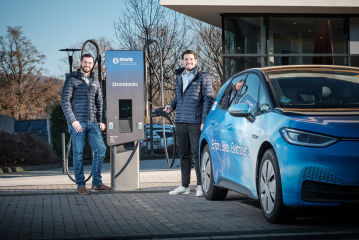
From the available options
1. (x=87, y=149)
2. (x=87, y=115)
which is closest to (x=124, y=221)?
(x=87, y=115)

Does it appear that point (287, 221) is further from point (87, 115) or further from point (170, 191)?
point (87, 115)

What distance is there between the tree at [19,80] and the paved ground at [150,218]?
38725 millimetres

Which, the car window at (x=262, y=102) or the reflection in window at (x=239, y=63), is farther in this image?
the reflection in window at (x=239, y=63)

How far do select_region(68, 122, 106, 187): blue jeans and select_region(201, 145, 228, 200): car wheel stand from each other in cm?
180

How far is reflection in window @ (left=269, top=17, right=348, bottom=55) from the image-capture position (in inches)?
592

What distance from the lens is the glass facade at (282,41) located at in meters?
14.8

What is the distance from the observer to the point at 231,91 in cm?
675

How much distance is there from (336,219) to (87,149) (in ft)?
48.6

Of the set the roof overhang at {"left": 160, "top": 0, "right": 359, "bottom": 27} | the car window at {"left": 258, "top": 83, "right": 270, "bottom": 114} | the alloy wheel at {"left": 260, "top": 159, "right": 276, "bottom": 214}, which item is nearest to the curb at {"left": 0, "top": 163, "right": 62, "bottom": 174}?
the roof overhang at {"left": 160, "top": 0, "right": 359, "bottom": 27}

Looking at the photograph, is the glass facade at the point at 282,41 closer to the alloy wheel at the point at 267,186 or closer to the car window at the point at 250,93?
the car window at the point at 250,93

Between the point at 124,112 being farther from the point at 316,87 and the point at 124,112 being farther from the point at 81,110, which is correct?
the point at 316,87

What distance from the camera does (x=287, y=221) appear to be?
193 inches

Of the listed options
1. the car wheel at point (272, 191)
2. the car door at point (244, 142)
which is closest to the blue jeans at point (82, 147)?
the car door at point (244, 142)

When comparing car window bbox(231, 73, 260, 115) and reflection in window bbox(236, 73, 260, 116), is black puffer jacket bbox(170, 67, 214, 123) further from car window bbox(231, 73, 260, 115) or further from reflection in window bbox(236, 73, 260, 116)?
reflection in window bbox(236, 73, 260, 116)
